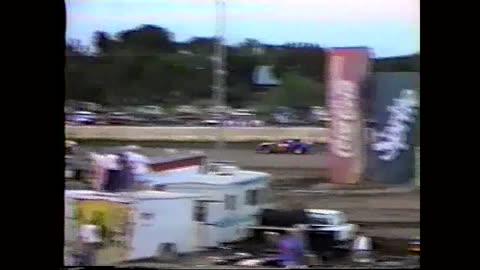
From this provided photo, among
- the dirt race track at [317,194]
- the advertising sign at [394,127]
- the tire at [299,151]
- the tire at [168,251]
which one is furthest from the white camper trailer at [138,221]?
the advertising sign at [394,127]

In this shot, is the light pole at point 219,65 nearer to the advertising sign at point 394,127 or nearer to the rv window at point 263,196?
the rv window at point 263,196

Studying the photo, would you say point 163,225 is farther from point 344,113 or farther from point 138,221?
point 344,113

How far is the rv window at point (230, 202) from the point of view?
186 cm

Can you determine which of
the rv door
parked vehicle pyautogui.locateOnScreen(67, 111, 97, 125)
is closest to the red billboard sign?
the rv door

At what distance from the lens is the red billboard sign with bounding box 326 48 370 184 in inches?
72.9

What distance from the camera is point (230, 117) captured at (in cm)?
189

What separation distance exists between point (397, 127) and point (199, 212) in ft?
1.43

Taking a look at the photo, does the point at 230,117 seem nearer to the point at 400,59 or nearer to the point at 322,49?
the point at 322,49

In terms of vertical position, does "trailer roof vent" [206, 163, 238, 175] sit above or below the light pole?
below

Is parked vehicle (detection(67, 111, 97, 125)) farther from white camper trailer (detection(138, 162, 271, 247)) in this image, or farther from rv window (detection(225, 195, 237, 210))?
rv window (detection(225, 195, 237, 210))
